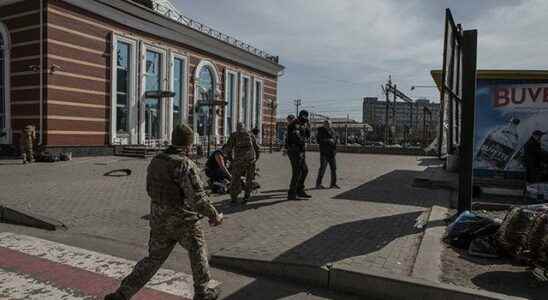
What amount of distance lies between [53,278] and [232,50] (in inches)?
1393

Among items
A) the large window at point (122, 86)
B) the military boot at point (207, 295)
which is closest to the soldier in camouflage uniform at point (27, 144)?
the large window at point (122, 86)

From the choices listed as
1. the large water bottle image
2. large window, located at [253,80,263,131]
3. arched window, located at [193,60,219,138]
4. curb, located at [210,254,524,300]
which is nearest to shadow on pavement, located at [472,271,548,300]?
curb, located at [210,254,524,300]

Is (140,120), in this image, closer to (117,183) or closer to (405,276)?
(117,183)

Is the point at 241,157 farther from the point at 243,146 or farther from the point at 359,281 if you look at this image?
the point at 359,281

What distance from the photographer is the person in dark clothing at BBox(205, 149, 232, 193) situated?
32.6 ft

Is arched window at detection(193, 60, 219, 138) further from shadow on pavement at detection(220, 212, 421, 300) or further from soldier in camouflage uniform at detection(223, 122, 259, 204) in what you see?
shadow on pavement at detection(220, 212, 421, 300)

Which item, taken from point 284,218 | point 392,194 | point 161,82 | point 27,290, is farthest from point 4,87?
point 27,290

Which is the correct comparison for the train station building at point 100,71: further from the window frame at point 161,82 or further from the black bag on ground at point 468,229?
the black bag on ground at point 468,229

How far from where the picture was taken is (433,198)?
9758mm

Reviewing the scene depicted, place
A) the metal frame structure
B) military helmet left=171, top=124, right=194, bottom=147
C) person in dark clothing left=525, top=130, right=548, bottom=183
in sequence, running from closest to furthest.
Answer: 1. military helmet left=171, top=124, right=194, bottom=147
2. the metal frame structure
3. person in dark clothing left=525, top=130, right=548, bottom=183

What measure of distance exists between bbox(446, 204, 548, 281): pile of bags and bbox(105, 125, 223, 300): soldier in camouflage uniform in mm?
3237

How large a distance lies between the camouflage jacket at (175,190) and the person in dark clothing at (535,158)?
8.93 meters

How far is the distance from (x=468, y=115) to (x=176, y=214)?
16.0 ft

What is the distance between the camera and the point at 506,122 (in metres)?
10.5
